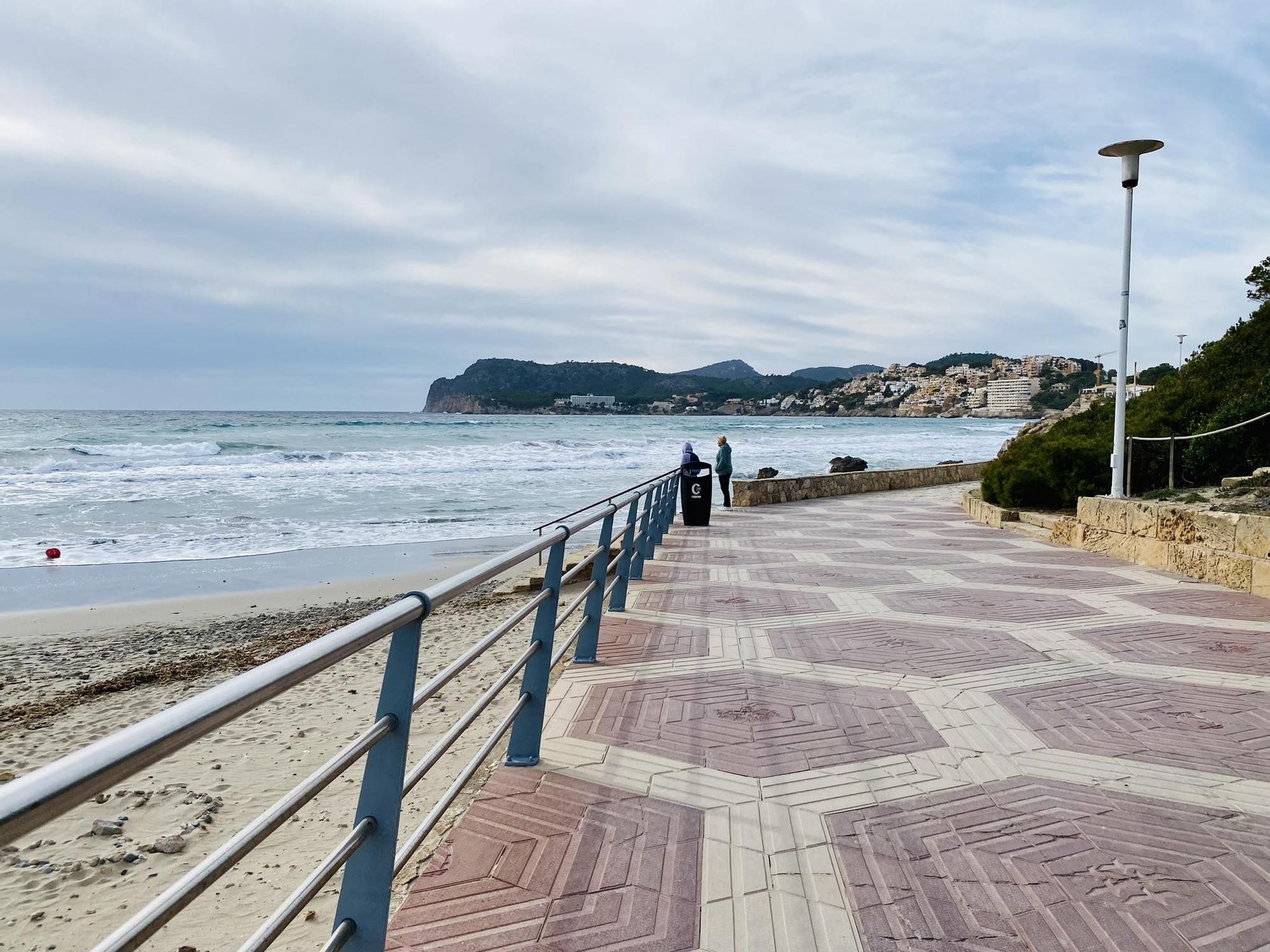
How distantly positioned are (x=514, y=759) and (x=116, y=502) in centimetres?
2550

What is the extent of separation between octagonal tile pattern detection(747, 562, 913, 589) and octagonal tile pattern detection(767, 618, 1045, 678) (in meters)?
1.68

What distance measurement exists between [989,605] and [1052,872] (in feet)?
14.8

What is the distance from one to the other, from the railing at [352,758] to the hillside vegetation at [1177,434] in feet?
33.9

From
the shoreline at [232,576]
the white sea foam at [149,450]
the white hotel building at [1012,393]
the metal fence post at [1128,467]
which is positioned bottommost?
the shoreline at [232,576]

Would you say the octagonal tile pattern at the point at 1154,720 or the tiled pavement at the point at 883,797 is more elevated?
the octagonal tile pattern at the point at 1154,720

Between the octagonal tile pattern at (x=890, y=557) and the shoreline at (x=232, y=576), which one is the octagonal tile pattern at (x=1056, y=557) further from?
the shoreline at (x=232, y=576)

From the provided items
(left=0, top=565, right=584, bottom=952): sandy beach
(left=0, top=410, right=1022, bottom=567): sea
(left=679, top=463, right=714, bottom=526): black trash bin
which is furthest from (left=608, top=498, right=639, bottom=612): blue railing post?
(left=0, top=410, right=1022, bottom=567): sea

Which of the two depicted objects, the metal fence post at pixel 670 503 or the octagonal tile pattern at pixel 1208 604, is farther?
the metal fence post at pixel 670 503

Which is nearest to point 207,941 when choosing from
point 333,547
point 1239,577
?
point 1239,577

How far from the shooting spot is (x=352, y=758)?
1773 millimetres

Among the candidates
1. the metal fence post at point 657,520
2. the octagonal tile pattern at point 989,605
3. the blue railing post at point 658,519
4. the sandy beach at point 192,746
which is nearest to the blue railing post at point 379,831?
the sandy beach at point 192,746

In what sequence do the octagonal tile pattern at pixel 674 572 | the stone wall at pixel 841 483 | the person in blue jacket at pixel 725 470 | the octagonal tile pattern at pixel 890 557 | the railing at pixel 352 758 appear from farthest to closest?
1. the stone wall at pixel 841 483
2. the person in blue jacket at pixel 725 470
3. the octagonal tile pattern at pixel 890 557
4. the octagonal tile pattern at pixel 674 572
5. the railing at pixel 352 758

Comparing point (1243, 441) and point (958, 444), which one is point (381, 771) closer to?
point (1243, 441)

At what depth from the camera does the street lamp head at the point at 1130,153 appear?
948 cm
